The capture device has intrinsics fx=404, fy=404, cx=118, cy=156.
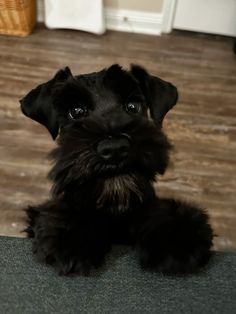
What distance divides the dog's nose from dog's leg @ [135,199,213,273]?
179mm

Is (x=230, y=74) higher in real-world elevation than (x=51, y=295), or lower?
lower

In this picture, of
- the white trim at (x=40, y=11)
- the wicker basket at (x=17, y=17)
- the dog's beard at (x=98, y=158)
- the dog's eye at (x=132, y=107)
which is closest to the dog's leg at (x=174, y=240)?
the dog's beard at (x=98, y=158)

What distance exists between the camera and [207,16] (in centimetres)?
362

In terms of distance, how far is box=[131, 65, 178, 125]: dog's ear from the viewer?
1138mm

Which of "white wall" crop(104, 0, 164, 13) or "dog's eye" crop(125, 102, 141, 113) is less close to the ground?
"dog's eye" crop(125, 102, 141, 113)

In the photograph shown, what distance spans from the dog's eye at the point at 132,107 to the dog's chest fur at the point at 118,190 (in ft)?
0.97

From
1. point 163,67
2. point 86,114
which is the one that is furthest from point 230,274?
point 163,67

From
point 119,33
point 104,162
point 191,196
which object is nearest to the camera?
Answer: point 104,162

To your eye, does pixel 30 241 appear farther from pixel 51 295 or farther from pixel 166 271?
pixel 166 271

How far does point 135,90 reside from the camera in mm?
1106

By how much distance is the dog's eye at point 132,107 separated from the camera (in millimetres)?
1090

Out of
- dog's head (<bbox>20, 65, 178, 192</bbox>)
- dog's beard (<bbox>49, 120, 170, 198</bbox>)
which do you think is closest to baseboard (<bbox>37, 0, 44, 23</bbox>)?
dog's head (<bbox>20, 65, 178, 192</bbox>)

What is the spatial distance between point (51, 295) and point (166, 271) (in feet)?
0.79

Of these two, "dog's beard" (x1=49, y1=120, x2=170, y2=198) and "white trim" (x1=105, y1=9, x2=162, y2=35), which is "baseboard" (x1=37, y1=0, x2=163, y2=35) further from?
"dog's beard" (x1=49, y1=120, x2=170, y2=198)
